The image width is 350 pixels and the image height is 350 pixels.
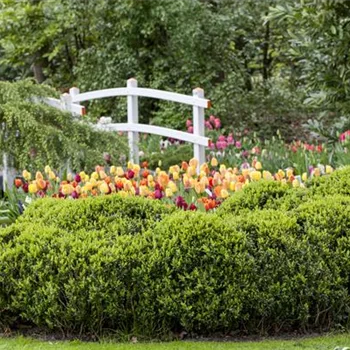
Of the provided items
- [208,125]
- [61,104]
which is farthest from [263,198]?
[208,125]

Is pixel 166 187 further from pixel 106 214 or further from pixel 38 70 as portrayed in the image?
pixel 38 70

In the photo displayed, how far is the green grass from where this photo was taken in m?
4.57

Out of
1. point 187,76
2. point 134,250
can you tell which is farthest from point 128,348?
point 187,76

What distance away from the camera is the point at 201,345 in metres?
4.63

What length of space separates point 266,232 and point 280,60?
12292mm

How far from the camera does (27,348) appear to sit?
460cm

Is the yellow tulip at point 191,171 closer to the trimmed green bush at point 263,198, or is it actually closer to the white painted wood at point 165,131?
the trimmed green bush at point 263,198

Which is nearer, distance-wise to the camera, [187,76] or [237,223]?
[237,223]

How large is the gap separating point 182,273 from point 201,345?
1.32ft

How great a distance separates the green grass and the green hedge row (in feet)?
0.43

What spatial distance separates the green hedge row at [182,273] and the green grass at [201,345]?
132mm

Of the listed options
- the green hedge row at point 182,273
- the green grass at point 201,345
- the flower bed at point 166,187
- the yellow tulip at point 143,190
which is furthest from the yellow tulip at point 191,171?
the green grass at point 201,345

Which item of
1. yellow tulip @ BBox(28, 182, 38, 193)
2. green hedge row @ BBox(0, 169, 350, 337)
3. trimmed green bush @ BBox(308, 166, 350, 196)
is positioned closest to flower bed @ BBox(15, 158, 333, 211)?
yellow tulip @ BBox(28, 182, 38, 193)

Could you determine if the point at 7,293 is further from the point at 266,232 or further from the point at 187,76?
the point at 187,76
